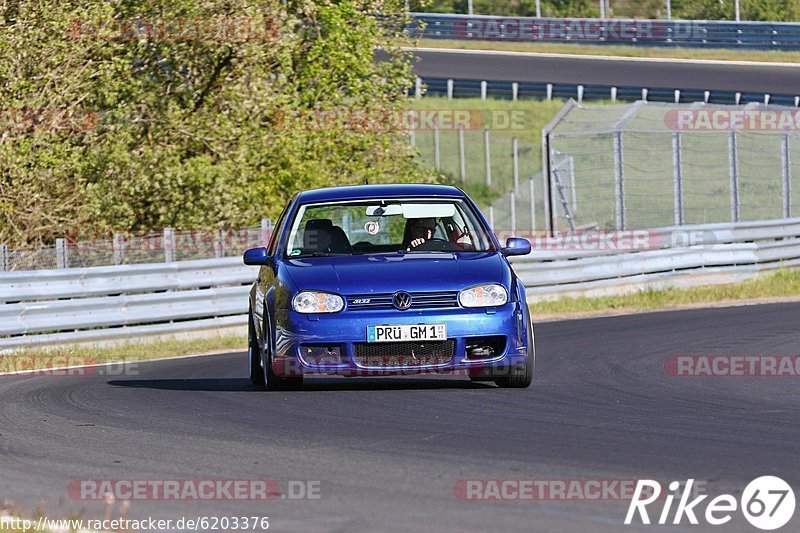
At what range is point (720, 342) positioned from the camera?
50.6ft

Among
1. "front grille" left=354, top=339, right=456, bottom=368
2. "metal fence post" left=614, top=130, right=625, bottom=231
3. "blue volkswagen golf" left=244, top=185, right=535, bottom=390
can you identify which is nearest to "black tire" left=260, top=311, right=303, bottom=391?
"blue volkswagen golf" left=244, top=185, right=535, bottom=390

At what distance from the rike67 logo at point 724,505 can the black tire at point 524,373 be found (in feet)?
13.5

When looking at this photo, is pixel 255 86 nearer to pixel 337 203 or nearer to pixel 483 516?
pixel 337 203

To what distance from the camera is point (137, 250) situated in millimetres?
19609

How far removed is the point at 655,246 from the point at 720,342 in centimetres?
884

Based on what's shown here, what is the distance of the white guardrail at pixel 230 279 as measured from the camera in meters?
17.7

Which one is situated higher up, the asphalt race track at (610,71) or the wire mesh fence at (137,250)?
the wire mesh fence at (137,250)

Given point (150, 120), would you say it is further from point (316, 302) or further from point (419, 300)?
point (419, 300)

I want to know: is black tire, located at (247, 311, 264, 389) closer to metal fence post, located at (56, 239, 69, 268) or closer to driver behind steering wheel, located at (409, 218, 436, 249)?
driver behind steering wheel, located at (409, 218, 436, 249)

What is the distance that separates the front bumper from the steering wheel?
1044mm

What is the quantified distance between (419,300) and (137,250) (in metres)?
9.87

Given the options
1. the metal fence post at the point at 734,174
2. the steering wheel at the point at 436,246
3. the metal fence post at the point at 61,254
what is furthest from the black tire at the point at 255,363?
the metal fence post at the point at 734,174

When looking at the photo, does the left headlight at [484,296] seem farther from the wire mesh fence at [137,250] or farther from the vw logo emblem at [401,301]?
the wire mesh fence at [137,250]

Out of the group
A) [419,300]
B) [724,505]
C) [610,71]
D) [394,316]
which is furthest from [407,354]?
[610,71]
